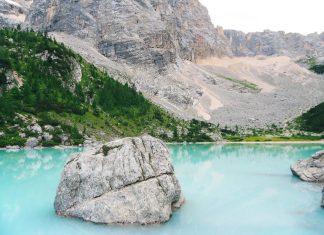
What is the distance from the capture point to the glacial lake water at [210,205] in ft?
90.8

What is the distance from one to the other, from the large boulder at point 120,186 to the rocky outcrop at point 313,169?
69.5 ft

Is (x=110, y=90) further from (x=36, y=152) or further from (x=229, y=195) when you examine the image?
(x=229, y=195)

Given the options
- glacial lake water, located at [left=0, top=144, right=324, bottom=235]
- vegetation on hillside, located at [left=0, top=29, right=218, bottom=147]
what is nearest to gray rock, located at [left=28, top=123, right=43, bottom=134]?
vegetation on hillside, located at [left=0, top=29, right=218, bottom=147]

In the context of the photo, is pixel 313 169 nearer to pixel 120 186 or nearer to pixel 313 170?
pixel 313 170

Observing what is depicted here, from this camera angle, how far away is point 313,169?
4819 cm

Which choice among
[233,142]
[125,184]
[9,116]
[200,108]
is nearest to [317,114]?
[200,108]

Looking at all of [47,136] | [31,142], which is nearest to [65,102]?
[47,136]

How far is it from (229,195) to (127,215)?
1481 centimetres

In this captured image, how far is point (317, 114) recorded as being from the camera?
170125mm

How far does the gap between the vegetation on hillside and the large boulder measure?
2338 inches

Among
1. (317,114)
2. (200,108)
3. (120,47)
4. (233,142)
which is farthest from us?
(120,47)

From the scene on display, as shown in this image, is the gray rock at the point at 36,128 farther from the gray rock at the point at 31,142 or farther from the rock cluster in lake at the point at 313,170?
the rock cluster in lake at the point at 313,170

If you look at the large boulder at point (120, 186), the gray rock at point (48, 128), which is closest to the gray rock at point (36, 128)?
the gray rock at point (48, 128)

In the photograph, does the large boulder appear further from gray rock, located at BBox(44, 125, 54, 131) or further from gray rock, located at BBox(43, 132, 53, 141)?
gray rock, located at BBox(44, 125, 54, 131)
